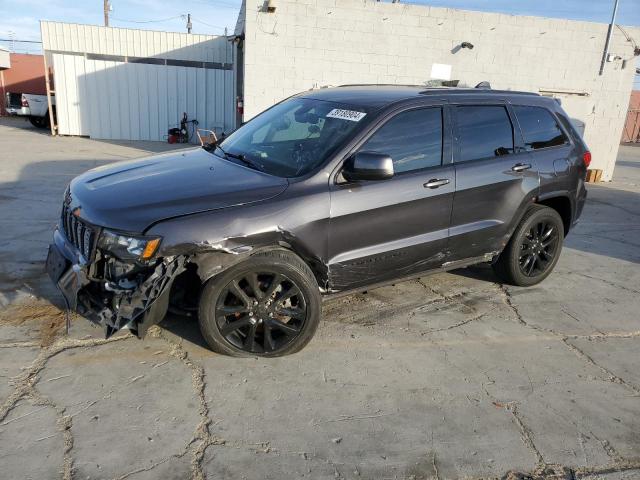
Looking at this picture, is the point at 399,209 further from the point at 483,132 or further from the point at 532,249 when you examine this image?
the point at 532,249

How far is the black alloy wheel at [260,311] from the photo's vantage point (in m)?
3.41

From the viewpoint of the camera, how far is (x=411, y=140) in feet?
13.1

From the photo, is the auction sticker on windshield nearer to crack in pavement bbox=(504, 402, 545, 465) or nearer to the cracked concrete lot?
the cracked concrete lot

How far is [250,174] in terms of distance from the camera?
366cm

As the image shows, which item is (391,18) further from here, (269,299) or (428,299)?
(269,299)

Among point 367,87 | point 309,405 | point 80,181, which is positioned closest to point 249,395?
point 309,405

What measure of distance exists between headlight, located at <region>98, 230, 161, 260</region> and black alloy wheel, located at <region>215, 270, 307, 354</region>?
57 cm

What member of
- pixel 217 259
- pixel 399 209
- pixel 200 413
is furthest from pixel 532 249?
pixel 200 413

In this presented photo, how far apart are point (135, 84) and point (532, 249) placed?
16035 millimetres

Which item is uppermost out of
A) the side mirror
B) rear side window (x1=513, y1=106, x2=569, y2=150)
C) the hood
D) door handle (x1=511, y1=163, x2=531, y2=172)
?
Result: rear side window (x1=513, y1=106, x2=569, y2=150)

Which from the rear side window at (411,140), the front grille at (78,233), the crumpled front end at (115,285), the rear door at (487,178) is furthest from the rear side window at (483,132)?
the front grille at (78,233)

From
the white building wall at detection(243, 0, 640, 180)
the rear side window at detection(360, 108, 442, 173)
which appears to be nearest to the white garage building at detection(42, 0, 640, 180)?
the white building wall at detection(243, 0, 640, 180)

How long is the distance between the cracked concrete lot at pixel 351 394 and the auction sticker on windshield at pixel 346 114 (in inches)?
64.6

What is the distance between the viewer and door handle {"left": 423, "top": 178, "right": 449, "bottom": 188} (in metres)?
3.98
